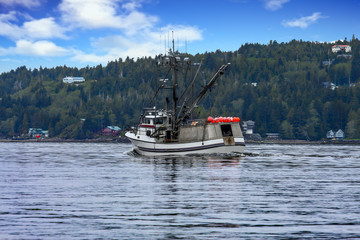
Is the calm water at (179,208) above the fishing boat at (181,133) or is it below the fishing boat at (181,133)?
below

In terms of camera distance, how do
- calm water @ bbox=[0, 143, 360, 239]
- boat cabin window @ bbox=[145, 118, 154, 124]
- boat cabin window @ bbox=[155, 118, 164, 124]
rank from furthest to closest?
boat cabin window @ bbox=[145, 118, 154, 124] → boat cabin window @ bbox=[155, 118, 164, 124] → calm water @ bbox=[0, 143, 360, 239]

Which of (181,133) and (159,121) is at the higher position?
(159,121)

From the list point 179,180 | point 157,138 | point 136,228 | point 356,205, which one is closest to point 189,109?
point 157,138

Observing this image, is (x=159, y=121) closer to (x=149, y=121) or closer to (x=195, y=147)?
(x=149, y=121)

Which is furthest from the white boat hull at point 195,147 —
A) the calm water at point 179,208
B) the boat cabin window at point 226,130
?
the calm water at point 179,208

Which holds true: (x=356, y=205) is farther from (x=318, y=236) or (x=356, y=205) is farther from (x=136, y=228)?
(x=136, y=228)

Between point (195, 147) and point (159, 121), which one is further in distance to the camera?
point (159, 121)

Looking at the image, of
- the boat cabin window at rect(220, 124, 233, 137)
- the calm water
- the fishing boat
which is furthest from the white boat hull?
the calm water

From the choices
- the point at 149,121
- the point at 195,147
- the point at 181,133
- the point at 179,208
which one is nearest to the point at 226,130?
the point at 195,147

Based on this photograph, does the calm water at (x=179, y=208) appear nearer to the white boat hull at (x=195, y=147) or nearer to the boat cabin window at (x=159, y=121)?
the white boat hull at (x=195, y=147)

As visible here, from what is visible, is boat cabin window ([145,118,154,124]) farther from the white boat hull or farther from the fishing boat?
the white boat hull

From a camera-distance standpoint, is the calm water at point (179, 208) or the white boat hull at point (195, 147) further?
the white boat hull at point (195, 147)

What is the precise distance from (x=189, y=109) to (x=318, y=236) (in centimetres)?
6674

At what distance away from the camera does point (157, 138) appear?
3324 inches
